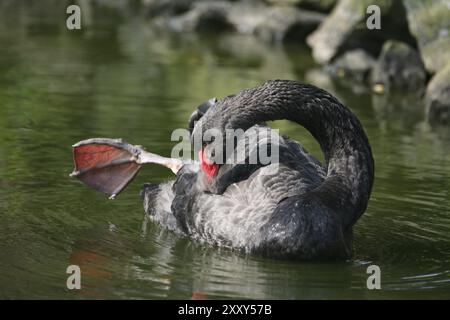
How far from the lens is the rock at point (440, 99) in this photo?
11.9 metres

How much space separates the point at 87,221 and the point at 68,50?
881cm

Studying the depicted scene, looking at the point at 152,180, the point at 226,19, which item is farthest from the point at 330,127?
the point at 226,19

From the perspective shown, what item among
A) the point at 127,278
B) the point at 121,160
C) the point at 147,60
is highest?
the point at 147,60

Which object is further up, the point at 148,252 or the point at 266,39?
the point at 266,39

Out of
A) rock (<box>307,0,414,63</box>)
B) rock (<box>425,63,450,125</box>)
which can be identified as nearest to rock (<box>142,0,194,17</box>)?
rock (<box>307,0,414,63</box>)

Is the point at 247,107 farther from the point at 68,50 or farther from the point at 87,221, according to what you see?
the point at 68,50

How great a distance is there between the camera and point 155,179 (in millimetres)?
8633

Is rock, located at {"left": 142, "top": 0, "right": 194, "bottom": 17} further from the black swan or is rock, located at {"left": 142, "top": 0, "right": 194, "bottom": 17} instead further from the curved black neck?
the curved black neck

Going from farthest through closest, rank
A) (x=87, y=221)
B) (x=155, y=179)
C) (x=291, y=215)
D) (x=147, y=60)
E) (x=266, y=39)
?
(x=266, y=39), (x=147, y=60), (x=155, y=179), (x=87, y=221), (x=291, y=215)

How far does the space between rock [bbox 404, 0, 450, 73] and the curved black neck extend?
7.05 m

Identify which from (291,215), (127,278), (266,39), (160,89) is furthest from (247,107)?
(266,39)

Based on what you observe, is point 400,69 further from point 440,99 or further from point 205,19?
point 205,19

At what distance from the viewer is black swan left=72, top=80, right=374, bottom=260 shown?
635 centimetres

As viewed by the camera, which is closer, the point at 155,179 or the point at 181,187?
the point at 181,187
